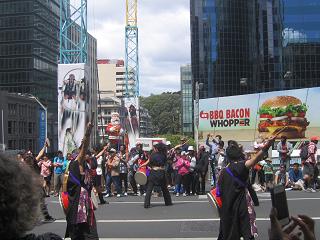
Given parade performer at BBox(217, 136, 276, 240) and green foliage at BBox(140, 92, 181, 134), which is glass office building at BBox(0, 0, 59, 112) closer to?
green foliage at BBox(140, 92, 181, 134)

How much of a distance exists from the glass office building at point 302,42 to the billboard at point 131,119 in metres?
54.3

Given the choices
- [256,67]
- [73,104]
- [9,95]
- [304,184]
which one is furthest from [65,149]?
[256,67]

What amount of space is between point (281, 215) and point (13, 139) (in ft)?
290

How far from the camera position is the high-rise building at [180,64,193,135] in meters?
124

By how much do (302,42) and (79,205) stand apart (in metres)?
84.0

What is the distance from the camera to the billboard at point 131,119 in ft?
113

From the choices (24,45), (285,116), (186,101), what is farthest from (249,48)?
(285,116)

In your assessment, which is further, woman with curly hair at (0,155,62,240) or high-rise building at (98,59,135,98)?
high-rise building at (98,59,135,98)

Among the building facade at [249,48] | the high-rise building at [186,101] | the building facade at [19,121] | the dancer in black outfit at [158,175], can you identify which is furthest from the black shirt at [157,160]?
the high-rise building at [186,101]

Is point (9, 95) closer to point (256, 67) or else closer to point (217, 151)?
point (256, 67)

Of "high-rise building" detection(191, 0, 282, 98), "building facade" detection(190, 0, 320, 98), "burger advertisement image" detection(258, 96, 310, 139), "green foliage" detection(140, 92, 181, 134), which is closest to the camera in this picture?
"burger advertisement image" detection(258, 96, 310, 139)

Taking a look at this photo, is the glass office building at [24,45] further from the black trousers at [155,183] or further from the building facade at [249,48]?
the black trousers at [155,183]

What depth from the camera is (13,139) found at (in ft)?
287

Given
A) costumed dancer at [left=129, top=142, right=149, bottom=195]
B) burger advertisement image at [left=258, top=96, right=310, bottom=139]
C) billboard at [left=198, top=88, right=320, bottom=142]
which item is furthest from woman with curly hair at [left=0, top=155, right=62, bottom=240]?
burger advertisement image at [left=258, top=96, right=310, bottom=139]
